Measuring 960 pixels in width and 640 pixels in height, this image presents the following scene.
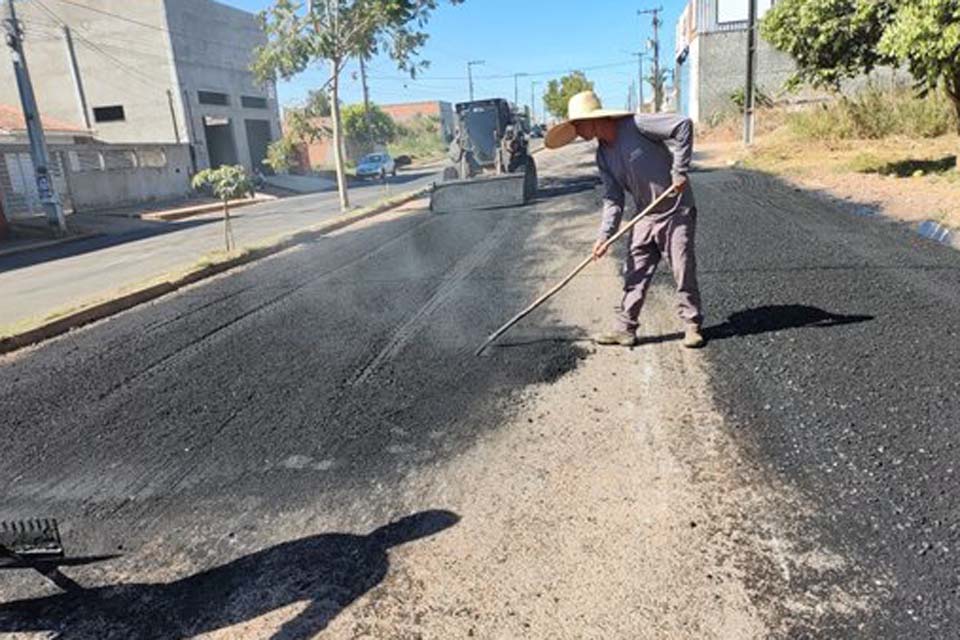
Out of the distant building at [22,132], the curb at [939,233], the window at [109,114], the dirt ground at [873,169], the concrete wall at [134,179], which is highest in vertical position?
the window at [109,114]

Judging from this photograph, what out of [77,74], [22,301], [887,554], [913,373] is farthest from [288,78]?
[77,74]

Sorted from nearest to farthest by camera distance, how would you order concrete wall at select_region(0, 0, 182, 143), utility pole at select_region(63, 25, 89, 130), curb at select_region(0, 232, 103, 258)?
1. curb at select_region(0, 232, 103, 258)
2. concrete wall at select_region(0, 0, 182, 143)
3. utility pole at select_region(63, 25, 89, 130)

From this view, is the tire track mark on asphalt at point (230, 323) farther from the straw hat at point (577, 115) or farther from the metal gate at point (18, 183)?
the metal gate at point (18, 183)

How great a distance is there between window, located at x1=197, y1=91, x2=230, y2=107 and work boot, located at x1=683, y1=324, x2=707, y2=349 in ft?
112

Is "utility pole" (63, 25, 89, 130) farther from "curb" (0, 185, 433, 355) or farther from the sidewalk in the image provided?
"curb" (0, 185, 433, 355)

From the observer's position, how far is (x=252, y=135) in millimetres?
40125

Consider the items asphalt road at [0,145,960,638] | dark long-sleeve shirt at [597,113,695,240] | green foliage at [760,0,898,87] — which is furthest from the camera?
green foliage at [760,0,898,87]

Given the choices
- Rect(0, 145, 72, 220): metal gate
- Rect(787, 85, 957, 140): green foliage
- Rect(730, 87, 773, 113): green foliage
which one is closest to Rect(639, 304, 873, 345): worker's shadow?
Rect(787, 85, 957, 140): green foliage

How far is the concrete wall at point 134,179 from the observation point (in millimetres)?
24969

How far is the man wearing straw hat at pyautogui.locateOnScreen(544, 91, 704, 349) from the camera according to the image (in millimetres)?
4371

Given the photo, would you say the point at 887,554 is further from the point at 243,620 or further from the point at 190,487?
the point at 190,487

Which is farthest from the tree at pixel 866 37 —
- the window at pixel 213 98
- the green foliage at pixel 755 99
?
the window at pixel 213 98

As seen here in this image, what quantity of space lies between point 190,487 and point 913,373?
3765 mm

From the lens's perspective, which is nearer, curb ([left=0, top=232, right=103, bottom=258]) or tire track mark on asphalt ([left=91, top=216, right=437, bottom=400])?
tire track mark on asphalt ([left=91, top=216, right=437, bottom=400])
